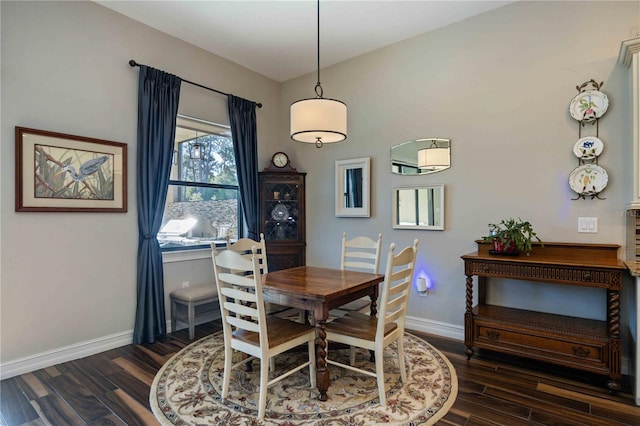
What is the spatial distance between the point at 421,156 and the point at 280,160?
6.14 feet

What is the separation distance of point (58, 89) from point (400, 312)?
10.7ft

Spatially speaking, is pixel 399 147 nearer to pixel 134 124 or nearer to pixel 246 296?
pixel 246 296

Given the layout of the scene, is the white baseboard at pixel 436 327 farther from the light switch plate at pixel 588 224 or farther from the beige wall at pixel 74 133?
the beige wall at pixel 74 133

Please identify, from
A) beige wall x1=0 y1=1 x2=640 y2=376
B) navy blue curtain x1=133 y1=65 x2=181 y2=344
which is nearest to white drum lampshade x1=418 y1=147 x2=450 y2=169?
beige wall x1=0 y1=1 x2=640 y2=376

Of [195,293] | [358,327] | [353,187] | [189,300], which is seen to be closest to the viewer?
[358,327]

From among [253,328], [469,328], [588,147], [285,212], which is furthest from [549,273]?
[285,212]

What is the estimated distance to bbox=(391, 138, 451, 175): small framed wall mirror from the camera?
3.50 m

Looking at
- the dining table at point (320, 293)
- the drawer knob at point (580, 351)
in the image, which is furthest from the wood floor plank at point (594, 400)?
the dining table at point (320, 293)

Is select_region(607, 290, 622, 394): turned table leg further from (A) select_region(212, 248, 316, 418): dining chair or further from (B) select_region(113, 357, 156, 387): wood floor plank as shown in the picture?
(B) select_region(113, 357, 156, 387): wood floor plank

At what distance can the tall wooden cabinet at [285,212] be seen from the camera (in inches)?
178

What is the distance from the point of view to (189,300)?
3383mm

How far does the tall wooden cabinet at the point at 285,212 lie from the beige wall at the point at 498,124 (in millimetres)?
712

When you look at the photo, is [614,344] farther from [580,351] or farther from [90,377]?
[90,377]

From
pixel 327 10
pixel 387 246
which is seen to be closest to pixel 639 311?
pixel 387 246
